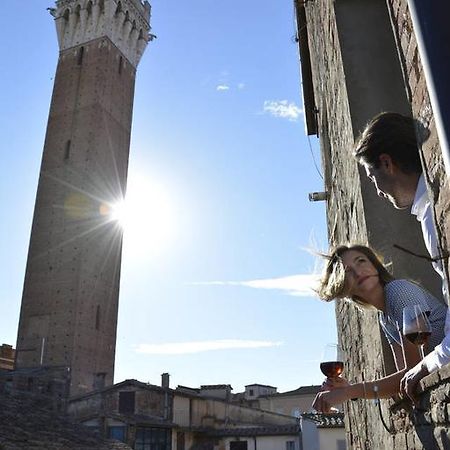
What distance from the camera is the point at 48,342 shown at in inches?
965

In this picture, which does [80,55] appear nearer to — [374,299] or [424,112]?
[374,299]

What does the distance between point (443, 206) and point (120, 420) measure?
1873cm

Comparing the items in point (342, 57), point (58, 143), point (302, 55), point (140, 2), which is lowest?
point (342, 57)

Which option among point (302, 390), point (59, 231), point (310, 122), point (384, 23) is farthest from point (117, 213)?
point (384, 23)

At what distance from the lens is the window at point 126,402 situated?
2103cm

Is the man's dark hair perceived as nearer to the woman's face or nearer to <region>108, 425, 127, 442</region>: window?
the woman's face

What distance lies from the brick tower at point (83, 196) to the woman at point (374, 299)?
22937 millimetres

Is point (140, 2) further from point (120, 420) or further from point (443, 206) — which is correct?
point (443, 206)

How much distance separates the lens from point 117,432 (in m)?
18.0

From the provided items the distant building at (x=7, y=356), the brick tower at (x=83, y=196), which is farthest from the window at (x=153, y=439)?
the distant building at (x=7, y=356)

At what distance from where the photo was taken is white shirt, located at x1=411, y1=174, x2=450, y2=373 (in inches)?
52.7

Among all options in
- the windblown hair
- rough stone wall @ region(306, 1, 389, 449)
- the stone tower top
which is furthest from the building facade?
the stone tower top

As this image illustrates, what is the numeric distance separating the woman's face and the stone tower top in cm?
3140

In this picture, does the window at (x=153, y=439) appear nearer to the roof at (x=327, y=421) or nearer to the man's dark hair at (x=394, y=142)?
the roof at (x=327, y=421)
